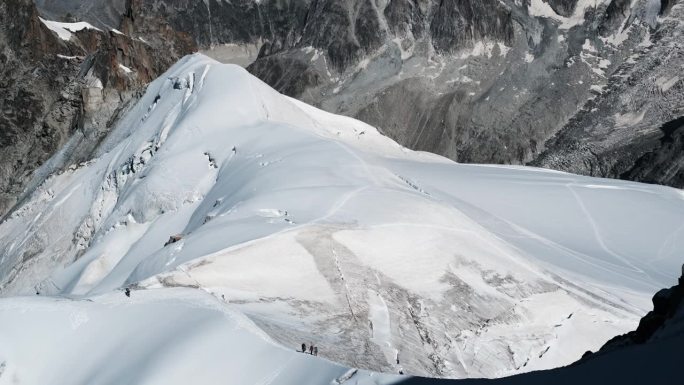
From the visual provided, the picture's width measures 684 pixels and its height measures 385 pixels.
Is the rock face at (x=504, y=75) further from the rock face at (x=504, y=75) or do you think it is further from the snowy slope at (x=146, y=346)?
the snowy slope at (x=146, y=346)

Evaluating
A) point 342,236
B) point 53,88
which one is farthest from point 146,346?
point 53,88

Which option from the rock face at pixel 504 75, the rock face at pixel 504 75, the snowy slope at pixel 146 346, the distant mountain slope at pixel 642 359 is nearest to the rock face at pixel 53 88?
the rock face at pixel 504 75

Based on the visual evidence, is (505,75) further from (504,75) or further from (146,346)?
(146,346)

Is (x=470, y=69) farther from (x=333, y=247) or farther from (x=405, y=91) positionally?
(x=333, y=247)

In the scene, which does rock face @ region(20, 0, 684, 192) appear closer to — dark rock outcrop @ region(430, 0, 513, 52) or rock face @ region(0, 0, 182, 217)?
dark rock outcrop @ region(430, 0, 513, 52)

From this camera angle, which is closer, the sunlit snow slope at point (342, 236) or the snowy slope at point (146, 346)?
the snowy slope at point (146, 346)

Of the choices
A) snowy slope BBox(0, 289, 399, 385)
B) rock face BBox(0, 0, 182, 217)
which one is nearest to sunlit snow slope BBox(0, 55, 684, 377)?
snowy slope BBox(0, 289, 399, 385)

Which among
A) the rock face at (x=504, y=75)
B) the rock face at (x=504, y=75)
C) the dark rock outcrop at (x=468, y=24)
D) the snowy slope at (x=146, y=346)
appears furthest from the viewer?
the dark rock outcrop at (x=468, y=24)

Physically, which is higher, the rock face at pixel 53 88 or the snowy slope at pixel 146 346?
the snowy slope at pixel 146 346
